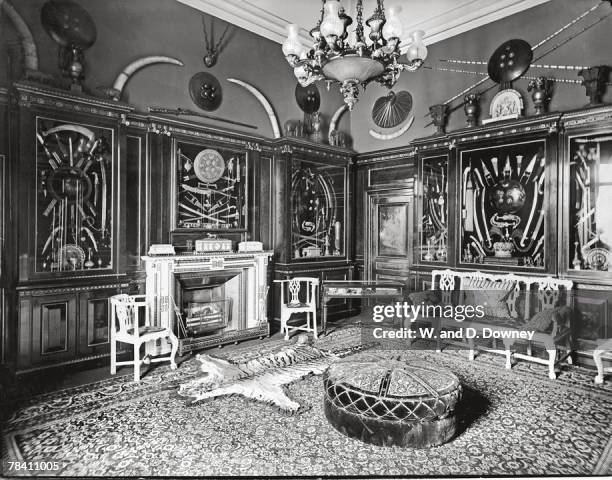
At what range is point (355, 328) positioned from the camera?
668 centimetres

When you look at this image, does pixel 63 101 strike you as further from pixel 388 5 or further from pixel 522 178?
pixel 522 178

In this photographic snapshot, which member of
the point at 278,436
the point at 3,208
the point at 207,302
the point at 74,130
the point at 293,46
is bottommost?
the point at 278,436

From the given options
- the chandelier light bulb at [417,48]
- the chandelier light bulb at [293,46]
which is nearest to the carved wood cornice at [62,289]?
the chandelier light bulb at [293,46]

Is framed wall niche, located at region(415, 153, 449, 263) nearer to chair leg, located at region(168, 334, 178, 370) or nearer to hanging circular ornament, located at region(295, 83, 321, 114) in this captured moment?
hanging circular ornament, located at region(295, 83, 321, 114)

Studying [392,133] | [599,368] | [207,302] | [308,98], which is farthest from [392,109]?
[599,368]

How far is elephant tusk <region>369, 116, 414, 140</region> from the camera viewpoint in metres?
7.01

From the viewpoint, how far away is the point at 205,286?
5.76 metres

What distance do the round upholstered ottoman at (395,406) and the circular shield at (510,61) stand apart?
14.5 ft

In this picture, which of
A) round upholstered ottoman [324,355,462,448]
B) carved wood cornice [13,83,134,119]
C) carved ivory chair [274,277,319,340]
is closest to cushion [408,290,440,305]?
carved ivory chair [274,277,319,340]

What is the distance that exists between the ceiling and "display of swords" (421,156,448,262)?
6.57 ft

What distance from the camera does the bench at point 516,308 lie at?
187 inches

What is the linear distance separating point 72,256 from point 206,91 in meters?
2.80

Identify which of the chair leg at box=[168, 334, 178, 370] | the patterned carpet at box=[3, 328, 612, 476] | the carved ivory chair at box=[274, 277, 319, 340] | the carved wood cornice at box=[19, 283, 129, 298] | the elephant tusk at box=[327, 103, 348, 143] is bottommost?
the patterned carpet at box=[3, 328, 612, 476]

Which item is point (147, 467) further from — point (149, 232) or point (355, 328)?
point (355, 328)
